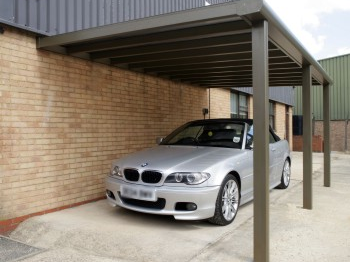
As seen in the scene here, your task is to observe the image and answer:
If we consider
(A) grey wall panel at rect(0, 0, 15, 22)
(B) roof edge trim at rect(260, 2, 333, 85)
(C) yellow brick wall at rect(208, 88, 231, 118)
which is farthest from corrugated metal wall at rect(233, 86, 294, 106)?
(A) grey wall panel at rect(0, 0, 15, 22)

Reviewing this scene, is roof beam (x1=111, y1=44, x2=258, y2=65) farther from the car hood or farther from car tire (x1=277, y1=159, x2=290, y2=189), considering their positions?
car tire (x1=277, y1=159, x2=290, y2=189)

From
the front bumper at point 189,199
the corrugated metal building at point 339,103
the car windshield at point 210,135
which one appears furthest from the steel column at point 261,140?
the corrugated metal building at point 339,103

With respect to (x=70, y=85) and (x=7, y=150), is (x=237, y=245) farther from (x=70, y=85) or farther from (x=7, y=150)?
(x=70, y=85)

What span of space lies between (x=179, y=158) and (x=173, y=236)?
117 cm

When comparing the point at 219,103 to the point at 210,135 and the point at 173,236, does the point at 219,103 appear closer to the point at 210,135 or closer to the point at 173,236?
the point at 210,135

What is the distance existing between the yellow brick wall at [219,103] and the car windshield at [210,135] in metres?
4.50

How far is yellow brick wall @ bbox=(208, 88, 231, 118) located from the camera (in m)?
10.9

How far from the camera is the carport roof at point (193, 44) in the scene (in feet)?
12.9

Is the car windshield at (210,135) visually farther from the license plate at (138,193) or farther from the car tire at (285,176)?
the car tire at (285,176)

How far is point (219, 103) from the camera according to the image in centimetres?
1144

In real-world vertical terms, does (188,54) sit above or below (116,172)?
above

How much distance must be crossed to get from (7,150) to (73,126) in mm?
1298

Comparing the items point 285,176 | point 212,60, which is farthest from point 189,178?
Result: point 285,176

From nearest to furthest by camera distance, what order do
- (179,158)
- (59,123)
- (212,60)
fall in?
1. (179,158)
2. (59,123)
3. (212,60)
